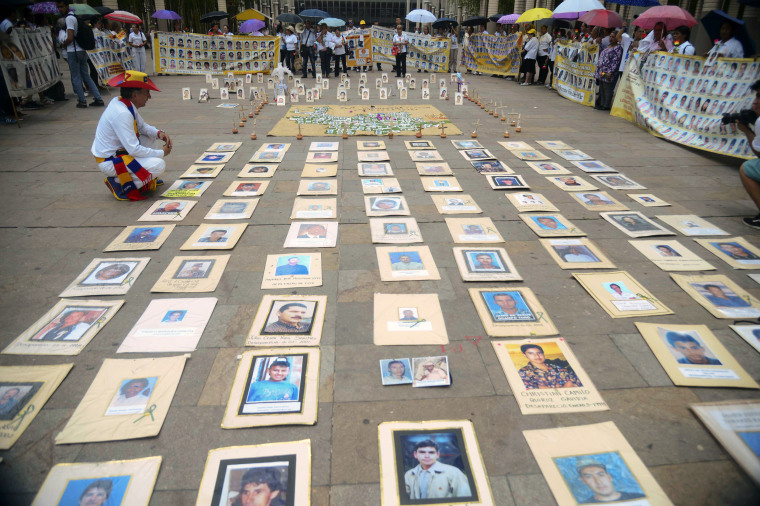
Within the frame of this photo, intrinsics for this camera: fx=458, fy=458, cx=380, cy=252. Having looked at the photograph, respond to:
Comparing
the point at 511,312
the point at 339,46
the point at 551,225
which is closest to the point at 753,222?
the point at 551,225

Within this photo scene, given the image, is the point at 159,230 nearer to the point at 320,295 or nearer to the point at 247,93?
the point at 320,295

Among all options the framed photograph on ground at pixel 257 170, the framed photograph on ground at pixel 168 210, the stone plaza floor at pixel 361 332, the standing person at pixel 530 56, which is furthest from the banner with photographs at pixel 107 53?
the standing person at pixel 530 56

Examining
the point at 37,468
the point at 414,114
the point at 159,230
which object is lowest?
the point at 37,468

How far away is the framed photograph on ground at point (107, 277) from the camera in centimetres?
357

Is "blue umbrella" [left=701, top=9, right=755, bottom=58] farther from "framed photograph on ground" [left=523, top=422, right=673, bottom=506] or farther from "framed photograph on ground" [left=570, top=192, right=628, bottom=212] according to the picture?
"framed photograph on ground" [left=523, top=422, right=673, bottom=506]

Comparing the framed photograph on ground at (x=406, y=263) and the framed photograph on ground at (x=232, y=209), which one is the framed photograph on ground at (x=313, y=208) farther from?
the framed photograph on ground at (x=406, y=263)

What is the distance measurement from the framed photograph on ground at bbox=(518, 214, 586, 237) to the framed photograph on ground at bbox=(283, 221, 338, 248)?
2035mm

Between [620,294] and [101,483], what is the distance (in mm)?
3563

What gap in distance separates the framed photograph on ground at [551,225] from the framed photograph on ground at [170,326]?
317 centimetres

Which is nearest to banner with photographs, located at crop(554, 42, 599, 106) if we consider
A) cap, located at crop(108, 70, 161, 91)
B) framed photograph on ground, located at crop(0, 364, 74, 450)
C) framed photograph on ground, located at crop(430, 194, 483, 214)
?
framed photograph on ground, located at crop(430, 194, 483, 214)

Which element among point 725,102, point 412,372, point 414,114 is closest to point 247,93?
point 414,114

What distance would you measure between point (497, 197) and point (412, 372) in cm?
328

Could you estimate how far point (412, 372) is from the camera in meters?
2.78

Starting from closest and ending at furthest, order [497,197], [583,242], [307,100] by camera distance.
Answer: [583,242] < [497,197] < [307,100]
